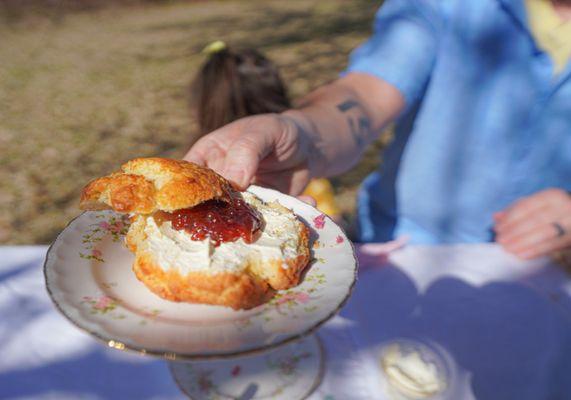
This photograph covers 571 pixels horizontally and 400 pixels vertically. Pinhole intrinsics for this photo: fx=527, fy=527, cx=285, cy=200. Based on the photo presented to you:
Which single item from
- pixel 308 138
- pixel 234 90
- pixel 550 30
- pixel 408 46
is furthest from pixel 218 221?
pixel 234 90

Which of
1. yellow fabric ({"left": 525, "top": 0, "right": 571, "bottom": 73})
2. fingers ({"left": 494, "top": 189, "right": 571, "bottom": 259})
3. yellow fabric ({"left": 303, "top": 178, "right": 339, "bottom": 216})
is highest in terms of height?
yellow fabric ({"left": 525, "top": 0, "right": 571, "bottom": 73})

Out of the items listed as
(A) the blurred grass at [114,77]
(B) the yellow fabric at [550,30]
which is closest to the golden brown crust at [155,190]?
(B) the yellow fabric at [550,30]

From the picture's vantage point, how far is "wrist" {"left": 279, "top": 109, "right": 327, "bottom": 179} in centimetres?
236

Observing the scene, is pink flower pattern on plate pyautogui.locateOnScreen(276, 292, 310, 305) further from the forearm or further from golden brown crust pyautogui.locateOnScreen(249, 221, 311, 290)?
the forearm

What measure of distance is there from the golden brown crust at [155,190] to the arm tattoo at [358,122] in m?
1.29

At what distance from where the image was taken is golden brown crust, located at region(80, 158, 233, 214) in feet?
4.89

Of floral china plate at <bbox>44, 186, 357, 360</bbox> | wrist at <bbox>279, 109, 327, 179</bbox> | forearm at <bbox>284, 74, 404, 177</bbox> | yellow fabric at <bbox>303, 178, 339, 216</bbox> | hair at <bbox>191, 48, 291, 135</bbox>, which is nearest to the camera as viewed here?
floral china plate at <bbox>44, 186, 357, 360</bbox>

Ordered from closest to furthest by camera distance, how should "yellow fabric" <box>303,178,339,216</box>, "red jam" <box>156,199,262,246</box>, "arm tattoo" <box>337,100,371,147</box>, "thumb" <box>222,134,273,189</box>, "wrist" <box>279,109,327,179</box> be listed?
"red jam" <box>156,199,262,246</box> < "thumb" <box>222,134,273,189</box> < "wrist" <box>279,109,327,179</box> < "arm tattoo" <box>337,100,371,147</box> < "yellow fabric" <box>303,178,339,216</box>

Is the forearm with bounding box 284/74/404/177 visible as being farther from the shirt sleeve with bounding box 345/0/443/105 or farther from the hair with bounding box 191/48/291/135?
the hair with bounding box 191/48/291/135

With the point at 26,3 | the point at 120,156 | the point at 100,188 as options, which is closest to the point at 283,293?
the point at 100,188

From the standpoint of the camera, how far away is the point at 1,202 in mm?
5117

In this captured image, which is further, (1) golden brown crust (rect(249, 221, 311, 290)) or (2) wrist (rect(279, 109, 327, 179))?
(2) wrist (rect(279, 109, 327, 179))

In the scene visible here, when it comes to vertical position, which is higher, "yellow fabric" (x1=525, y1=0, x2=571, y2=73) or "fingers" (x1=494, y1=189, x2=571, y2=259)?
"yellow fabric" (x1=525, y1=0, x2=571, y2=73)

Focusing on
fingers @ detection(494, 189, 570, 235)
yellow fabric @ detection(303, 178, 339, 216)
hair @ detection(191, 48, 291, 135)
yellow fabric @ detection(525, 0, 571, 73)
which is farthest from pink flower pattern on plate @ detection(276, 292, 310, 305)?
hair @ detection(191, 48, 291, 135)
